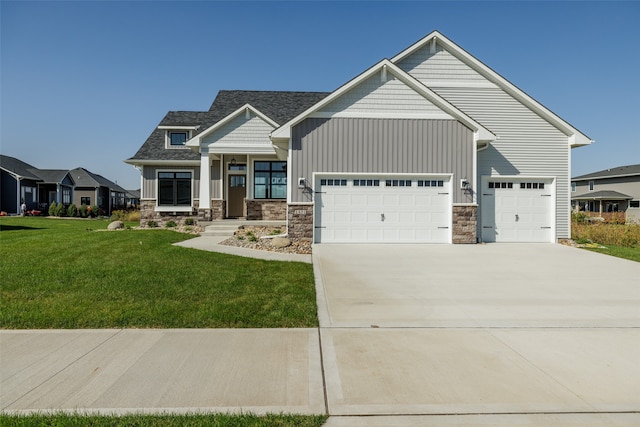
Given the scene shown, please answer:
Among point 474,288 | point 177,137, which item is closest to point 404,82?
point 474,288

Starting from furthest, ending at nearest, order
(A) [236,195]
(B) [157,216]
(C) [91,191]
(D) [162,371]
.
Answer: (C) [91,191], (B) [157,216], (A) [236,195], (D) [162,371]

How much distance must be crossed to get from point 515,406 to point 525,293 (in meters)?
4.17

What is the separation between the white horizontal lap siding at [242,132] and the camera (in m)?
16.7

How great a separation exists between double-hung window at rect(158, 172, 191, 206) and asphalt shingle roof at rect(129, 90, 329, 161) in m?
0.94

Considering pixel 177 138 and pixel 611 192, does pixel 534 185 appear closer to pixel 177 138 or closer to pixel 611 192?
pixel 177 138

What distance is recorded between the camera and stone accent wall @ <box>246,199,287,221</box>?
17594mm

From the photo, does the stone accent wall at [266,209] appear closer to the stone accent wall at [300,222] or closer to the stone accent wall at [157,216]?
the stone accent wall at [157,216]

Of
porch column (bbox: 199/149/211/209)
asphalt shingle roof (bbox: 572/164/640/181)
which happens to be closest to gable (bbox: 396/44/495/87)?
porch column (bbox: 199/149/211/209)

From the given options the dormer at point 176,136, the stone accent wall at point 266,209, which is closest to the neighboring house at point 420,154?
the stone accent wall at point 266,209

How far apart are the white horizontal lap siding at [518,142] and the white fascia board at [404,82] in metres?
1.87

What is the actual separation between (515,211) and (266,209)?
10687 millimetres

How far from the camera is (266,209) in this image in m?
17.7

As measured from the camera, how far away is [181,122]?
2033 centimetres

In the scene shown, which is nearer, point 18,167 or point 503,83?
point 503,83
